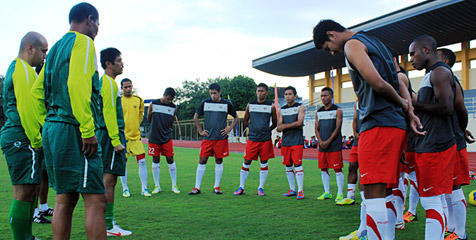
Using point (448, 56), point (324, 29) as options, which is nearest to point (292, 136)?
point (448, 56)

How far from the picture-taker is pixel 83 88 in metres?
2.98

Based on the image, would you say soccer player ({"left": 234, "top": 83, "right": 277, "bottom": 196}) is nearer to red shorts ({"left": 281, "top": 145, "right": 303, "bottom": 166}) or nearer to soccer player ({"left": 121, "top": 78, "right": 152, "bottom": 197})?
red shorts ({"left": 281, "top": 145, "right": 303, "bottom": 166})

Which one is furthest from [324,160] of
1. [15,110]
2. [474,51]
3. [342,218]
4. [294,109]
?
[474,51]

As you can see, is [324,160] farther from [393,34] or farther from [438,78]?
[393,34]

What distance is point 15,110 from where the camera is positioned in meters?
3.96

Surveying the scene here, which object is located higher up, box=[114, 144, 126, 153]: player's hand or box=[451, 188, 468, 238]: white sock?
box=[114, 144, 126, 153]: player's hand

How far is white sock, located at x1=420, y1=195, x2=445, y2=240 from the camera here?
3430mm

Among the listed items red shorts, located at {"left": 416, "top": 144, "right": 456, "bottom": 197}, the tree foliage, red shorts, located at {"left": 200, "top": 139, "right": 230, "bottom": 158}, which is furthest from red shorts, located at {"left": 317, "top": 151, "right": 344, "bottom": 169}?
the tree foliage

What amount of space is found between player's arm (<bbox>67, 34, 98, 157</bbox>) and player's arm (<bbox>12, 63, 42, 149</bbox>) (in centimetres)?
121

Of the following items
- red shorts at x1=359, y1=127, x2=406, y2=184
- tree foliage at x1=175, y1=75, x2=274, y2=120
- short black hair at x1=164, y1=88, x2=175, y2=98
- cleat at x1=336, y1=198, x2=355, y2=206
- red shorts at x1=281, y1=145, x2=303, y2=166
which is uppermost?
tree foliage at x1=175, y1=75, x2=274, y2=120

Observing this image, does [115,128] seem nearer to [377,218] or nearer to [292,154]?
[377,218]

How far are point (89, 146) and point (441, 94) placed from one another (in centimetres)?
317

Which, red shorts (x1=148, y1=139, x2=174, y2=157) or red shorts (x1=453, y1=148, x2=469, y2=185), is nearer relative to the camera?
red shorts (x1=453, y1=148, x2=469, y2=185)

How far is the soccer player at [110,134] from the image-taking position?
4438 millimetres
